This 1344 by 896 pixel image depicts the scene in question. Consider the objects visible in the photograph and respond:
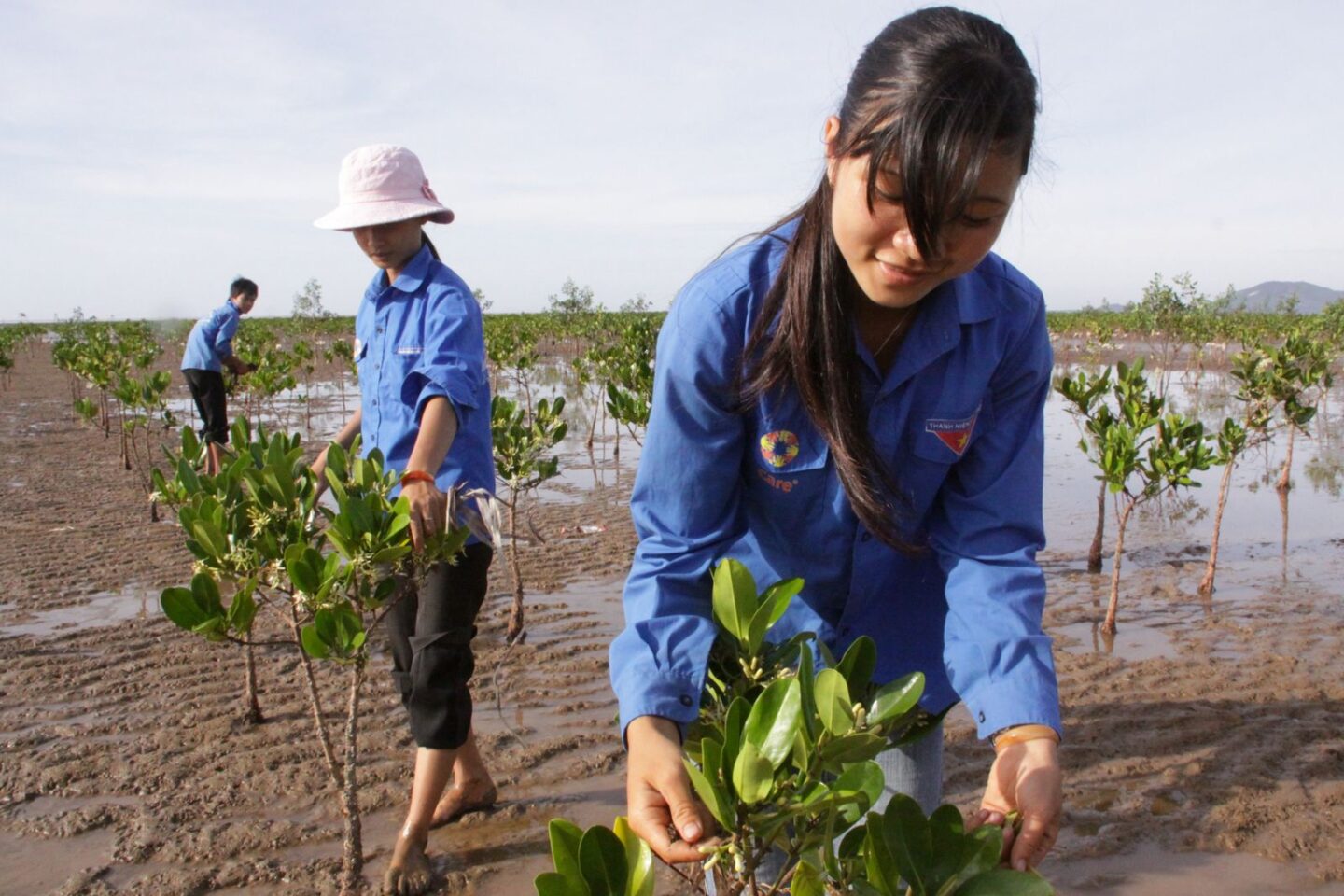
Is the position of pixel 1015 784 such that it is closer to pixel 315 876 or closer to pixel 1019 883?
pixel 1019 883

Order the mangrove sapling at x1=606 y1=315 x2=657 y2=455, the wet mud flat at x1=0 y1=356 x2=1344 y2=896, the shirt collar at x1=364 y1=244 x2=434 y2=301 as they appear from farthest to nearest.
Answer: the mangrove sapling at x1=606 y1=315 x2=657 y2=455, the wet mud flat at x1=0 y1=356 x2=1344 y2=896, the shirt collar at x1=364 y1=244 x2=434 y2=301

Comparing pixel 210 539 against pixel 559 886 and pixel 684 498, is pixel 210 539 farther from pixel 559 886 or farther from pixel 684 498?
pixel 559 886

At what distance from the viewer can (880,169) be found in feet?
3.96

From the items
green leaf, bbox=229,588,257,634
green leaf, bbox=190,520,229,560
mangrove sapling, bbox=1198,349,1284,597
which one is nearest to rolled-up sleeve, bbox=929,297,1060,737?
green leaf, bbox=229,588,257,634

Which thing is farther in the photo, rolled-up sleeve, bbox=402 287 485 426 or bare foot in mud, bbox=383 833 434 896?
bare foot in mud, bbox=383 833 434 896

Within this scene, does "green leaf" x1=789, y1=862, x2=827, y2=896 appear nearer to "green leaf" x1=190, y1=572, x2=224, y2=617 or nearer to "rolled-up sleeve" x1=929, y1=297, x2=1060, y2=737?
"rolled-up sleeve" x1=929, y1=297, x2=1060, y2=737

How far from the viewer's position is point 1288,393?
7266 mm

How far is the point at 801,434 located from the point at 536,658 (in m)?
4.02

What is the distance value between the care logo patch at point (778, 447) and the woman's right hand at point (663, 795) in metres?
0.42

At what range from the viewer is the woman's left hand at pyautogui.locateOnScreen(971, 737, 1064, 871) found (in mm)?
1235

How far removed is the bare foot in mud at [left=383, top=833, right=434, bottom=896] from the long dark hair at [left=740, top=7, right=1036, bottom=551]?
7.11ft

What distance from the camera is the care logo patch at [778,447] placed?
1.48 metres

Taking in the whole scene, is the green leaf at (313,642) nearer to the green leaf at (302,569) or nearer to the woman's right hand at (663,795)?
the green leaf at (302,569)

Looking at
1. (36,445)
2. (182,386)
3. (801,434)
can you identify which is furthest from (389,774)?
(182,386)
